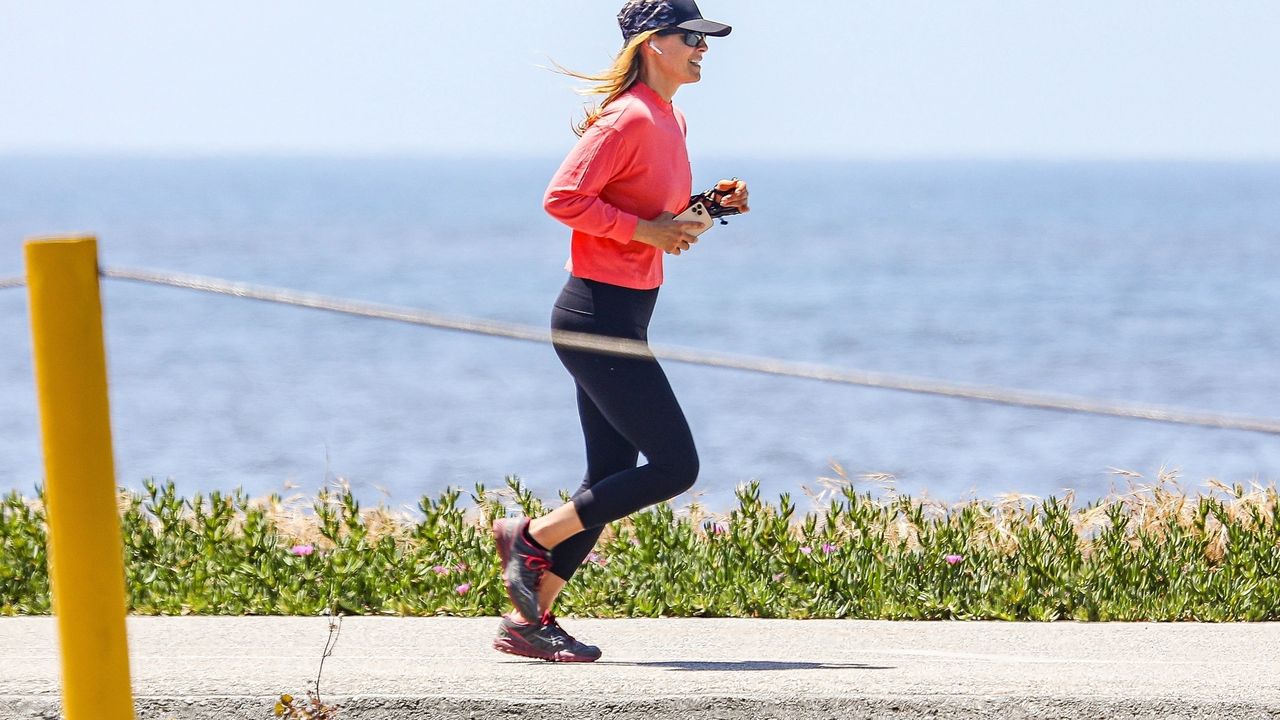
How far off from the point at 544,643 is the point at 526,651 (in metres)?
0.06

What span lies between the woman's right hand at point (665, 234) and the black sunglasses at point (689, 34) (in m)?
0.52

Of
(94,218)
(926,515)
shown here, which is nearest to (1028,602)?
(926,515)

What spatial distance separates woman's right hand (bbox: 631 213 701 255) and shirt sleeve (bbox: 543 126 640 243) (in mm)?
24

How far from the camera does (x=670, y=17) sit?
13.8 feet

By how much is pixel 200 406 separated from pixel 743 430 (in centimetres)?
817

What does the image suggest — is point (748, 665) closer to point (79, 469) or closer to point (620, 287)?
point (620, 287)

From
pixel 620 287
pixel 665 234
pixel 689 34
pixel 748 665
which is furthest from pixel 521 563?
pixel 689 34

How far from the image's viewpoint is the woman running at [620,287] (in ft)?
13.4

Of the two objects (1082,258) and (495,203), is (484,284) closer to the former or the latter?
(1082,258)

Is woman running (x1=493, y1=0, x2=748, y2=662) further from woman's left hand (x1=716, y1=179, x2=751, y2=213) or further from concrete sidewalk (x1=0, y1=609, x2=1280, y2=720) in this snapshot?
concrete sidewalk (x1=0, y1=609, x2=1280, y2=720)

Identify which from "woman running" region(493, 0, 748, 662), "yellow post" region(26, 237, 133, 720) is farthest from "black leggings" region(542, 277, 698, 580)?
"yellow post" region(26, 237, 133, 720)

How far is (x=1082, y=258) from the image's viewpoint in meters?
60.2

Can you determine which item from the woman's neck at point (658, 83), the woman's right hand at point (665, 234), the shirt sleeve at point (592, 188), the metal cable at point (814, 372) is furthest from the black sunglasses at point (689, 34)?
the metal cable at point (814, 372)

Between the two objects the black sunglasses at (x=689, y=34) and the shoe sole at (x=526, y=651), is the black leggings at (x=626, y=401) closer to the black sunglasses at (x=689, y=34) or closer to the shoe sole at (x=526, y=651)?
the shoe sole at (x=526, y=651)
